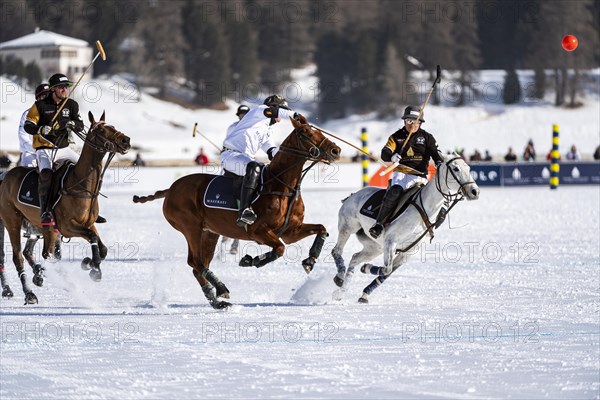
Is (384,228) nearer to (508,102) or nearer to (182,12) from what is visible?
(508,102)

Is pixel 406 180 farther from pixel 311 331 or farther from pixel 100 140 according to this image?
pixel 100 140

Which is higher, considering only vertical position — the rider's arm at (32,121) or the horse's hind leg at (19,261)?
the rider's arm at (32,121)

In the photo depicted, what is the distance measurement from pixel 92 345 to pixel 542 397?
413cm

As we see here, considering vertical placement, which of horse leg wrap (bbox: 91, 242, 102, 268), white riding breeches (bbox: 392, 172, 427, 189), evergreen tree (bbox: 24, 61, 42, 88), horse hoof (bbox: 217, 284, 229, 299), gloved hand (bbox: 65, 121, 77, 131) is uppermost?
gloved hand (bbox: 65, 121, 77, 131)

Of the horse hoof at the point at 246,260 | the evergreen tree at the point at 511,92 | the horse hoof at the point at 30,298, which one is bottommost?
the evergreen tree at the point at 511,92

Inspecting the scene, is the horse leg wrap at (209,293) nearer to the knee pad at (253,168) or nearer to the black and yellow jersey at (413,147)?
the knee pad at (253,168)

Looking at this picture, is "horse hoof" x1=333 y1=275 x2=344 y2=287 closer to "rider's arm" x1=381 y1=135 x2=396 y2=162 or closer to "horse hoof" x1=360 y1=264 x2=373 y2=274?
"horse hoof" x1=360 y1=264 x2=373 y2=274

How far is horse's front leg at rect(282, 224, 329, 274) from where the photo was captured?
10.9 metres

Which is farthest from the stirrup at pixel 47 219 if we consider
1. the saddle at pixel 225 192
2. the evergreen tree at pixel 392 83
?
the evergreen tree at pixel 392 83

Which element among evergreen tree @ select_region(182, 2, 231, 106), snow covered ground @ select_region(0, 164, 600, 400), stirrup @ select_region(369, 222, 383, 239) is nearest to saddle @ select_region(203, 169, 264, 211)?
snow covered ground @ select_region(0, 164, 600, 400)

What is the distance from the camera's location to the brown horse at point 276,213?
10852 mm

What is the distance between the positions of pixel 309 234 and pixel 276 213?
416 millimetres

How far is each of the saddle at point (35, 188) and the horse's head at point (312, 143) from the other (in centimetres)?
311

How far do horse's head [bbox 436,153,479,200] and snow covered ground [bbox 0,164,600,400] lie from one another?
125 centimetres
